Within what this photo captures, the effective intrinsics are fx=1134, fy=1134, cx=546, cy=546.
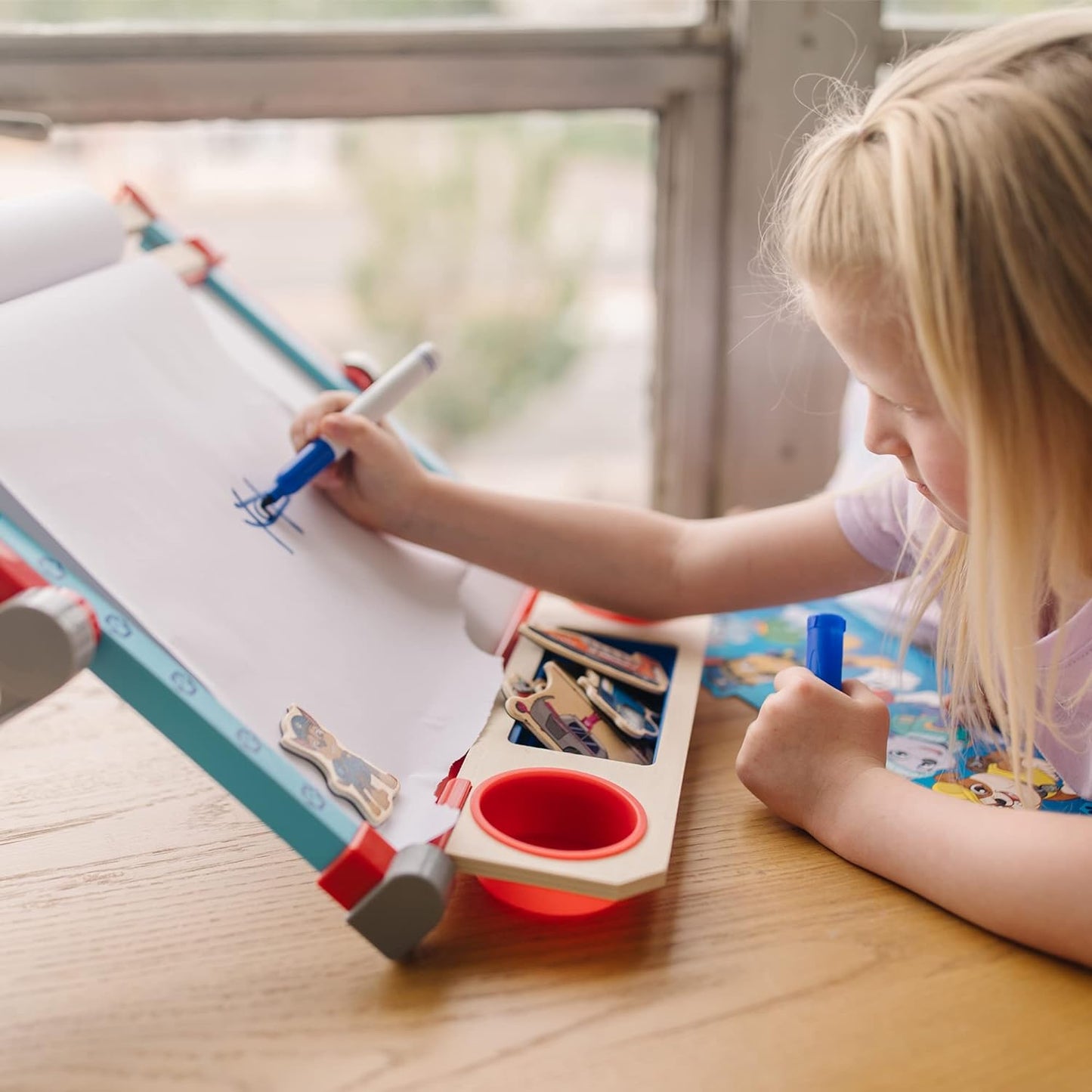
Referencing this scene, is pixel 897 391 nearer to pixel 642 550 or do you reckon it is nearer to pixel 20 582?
pixel 642 550

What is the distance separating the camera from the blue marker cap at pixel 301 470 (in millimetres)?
620

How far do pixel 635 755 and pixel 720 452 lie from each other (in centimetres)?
50

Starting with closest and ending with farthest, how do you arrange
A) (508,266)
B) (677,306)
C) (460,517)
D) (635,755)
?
(635,755) < (460,517) < (677,306) < (508,266)

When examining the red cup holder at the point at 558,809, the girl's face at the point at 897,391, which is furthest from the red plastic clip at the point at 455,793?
the girl's face at the point at 897,391

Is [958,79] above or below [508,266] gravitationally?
above

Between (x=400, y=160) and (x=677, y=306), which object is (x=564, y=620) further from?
(x=400, y=160)

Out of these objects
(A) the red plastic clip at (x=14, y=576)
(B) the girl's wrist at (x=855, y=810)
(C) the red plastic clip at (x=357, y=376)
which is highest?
(A) the red plastic clip at (x=14, y=576)

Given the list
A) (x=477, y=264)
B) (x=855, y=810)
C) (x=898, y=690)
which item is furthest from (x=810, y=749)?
(x=477, y=264)

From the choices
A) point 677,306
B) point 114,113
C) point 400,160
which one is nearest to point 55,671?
point 114,113

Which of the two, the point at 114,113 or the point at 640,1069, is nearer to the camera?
the point at 640,1069

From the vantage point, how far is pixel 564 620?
28.5 inches

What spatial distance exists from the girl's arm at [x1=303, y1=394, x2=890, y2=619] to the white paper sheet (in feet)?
0.09

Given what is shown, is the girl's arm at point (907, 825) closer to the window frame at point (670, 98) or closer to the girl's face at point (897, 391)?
the girl's face at point (897, 391)

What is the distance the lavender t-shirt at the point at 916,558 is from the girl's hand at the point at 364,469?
259 millimetres
